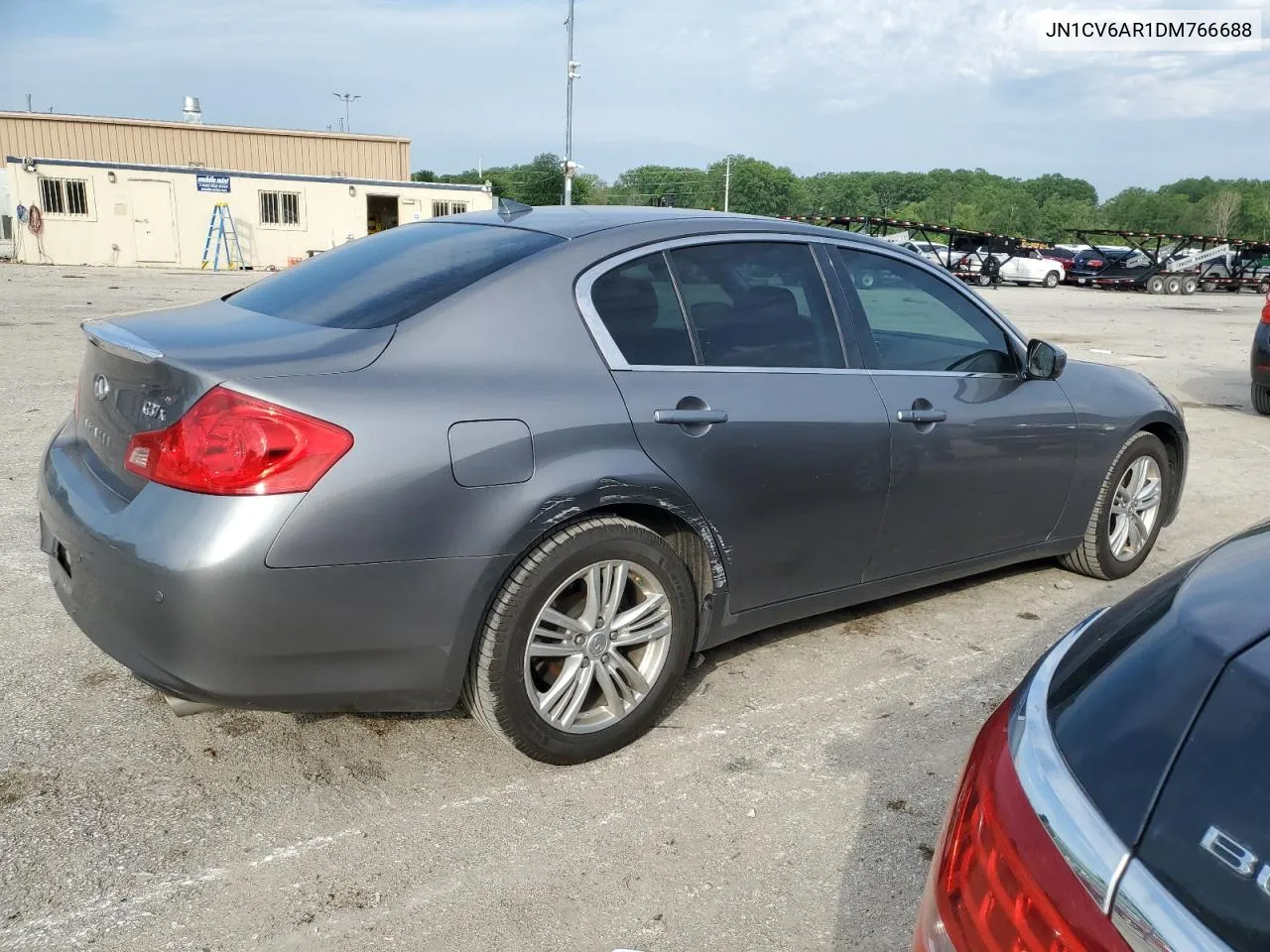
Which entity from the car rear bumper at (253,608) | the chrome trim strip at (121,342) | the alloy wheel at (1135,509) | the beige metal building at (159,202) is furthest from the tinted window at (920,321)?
the beige metal building at (159,202)

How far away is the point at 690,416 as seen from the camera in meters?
3.17

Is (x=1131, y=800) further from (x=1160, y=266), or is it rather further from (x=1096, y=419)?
(x=1160, y=266)

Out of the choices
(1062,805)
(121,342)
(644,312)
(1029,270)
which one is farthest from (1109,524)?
(1029,270)

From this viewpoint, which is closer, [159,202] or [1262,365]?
[1262,365]

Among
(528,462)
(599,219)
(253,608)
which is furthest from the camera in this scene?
(599,219)

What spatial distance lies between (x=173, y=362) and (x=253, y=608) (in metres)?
0.70

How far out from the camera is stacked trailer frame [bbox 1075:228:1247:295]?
3488cm

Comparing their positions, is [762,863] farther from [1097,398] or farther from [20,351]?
[20,351]

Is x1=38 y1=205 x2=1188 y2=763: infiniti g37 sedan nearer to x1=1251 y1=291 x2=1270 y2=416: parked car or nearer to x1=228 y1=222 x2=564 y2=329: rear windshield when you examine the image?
x1=228 y1=222 x2=564 y2=329: rear windshield

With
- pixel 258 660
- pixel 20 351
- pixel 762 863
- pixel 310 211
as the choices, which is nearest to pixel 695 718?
pixel 762 863

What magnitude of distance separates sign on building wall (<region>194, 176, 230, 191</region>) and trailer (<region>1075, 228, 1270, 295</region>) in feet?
90.1

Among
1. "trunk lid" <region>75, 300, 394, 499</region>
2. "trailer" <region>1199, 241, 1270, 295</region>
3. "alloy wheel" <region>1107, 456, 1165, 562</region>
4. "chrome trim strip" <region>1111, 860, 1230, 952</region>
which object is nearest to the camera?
"chrome trim strip" <region>1111, 860, 1230, 952</region>

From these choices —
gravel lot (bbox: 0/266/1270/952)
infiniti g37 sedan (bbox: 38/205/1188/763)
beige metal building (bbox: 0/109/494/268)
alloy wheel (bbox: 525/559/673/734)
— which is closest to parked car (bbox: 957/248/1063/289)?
beige metal building (bbox: 0/109/494/268)

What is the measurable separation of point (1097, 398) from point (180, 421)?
3.66 meters
